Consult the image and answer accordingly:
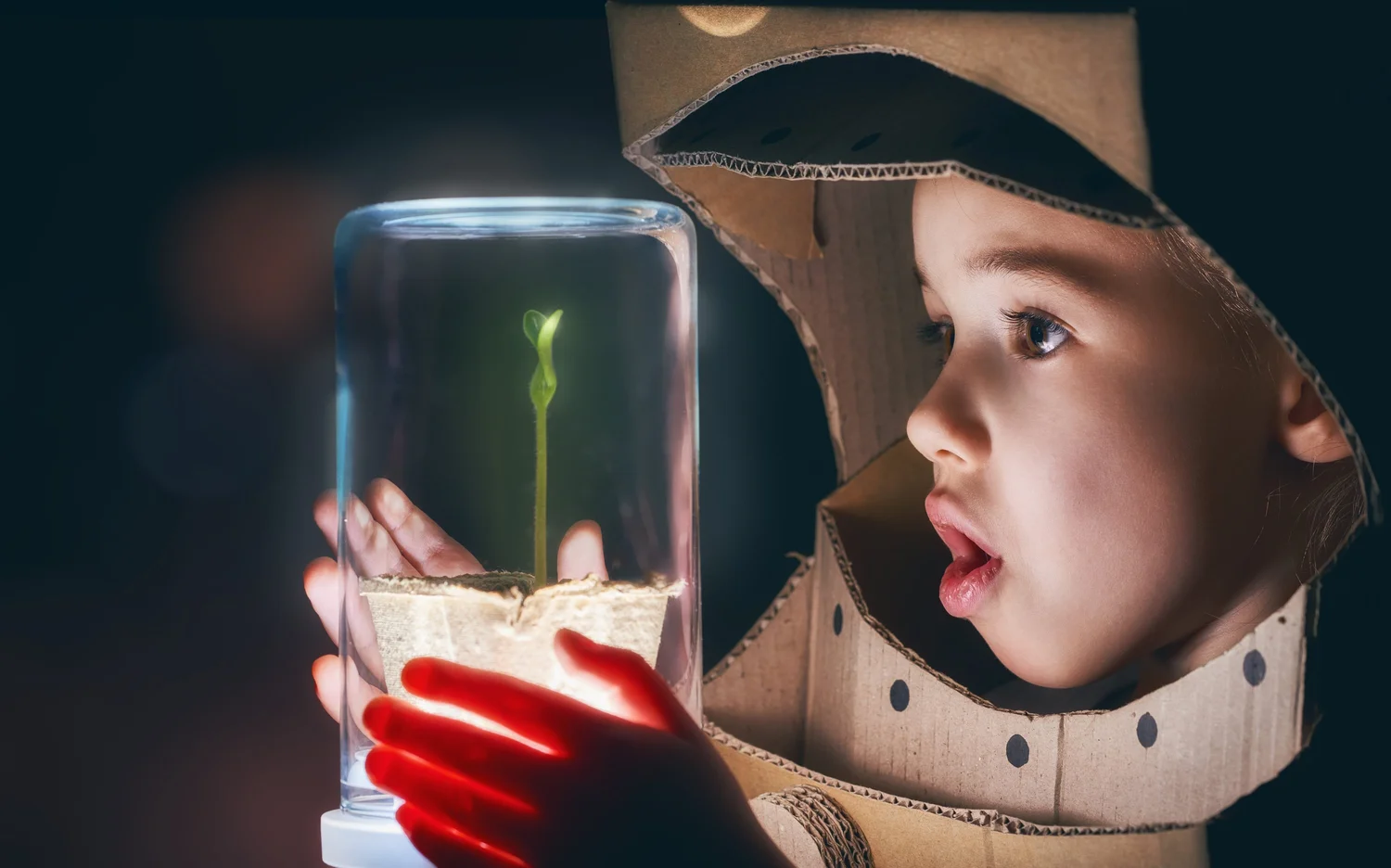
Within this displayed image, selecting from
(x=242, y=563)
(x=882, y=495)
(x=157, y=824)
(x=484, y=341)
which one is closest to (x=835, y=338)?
(x=882, y=495)

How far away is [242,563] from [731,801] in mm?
408

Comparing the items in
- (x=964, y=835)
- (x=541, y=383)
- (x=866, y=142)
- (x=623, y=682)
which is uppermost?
(x=866, y=142)

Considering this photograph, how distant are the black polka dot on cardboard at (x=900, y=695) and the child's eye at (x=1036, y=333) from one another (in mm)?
171

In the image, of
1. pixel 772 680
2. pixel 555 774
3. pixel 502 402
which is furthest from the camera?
pixel 772 680

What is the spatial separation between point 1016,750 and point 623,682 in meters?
0.22

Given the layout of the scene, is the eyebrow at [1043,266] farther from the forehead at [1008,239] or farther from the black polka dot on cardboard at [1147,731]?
the black polka dot on cardboard at [1147,731]

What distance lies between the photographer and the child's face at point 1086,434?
22.4 inches

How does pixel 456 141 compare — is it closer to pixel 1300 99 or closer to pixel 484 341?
pixel 484 341

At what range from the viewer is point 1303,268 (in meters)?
0.42

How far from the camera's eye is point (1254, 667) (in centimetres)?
49

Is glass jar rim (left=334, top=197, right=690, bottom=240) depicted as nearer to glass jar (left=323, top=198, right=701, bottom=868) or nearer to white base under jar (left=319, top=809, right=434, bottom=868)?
glass jar (left=323, top=198, right=701, bottom=868)

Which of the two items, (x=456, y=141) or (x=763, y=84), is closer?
(x=763, y=84)

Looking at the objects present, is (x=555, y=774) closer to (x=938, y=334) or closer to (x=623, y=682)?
(x=623, y=682)

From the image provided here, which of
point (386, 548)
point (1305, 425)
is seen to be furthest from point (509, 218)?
point (1305, 425)
